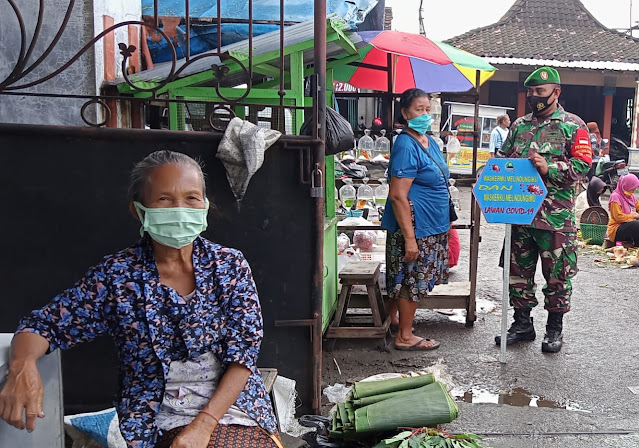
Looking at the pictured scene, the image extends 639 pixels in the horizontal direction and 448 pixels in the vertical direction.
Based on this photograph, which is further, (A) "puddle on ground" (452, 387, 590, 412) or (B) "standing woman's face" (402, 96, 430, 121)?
(B) "standing woman's face" (402, 96, 430, 121)

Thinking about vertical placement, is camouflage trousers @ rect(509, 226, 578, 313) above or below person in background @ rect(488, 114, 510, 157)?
below

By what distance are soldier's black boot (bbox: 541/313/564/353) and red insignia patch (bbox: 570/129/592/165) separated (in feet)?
3.76

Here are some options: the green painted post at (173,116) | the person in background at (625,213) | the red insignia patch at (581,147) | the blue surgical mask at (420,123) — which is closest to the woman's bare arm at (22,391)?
the green painted post at (173,116)

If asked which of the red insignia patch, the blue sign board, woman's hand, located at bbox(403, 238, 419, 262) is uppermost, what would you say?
the red insignia patch

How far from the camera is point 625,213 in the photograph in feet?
28.5

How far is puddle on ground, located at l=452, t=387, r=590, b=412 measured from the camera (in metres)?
3.80

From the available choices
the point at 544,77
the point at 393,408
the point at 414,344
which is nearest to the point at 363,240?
the point at 414,344

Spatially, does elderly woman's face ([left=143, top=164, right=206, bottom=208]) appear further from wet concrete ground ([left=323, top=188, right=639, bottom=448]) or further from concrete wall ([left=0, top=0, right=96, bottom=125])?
concrete wall ([left=0, top=0, right=96, bottom=125])

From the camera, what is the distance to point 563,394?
396 cm

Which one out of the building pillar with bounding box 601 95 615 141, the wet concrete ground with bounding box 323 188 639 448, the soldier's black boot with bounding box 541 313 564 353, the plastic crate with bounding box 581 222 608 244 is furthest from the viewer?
the building pillar with bounding box 601 95 615 141

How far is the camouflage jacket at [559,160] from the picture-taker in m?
4.35

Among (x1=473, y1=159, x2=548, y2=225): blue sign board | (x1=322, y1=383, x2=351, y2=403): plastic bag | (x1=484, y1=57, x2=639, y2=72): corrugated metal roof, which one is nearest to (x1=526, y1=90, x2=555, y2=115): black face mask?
(x1=473, y1=159, x2=548, y2=225): blue sign board

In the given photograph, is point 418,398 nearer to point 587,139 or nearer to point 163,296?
point 163,296

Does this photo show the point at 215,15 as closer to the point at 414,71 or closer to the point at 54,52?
the point at 54,52
